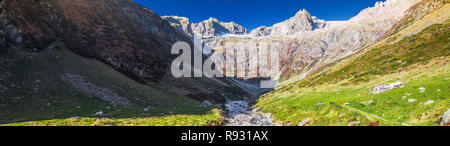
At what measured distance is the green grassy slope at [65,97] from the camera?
27.0 m

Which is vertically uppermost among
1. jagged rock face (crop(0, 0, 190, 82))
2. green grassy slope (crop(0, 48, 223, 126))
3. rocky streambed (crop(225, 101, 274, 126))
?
jagged rock face (crop(0, 0, 190, 82))

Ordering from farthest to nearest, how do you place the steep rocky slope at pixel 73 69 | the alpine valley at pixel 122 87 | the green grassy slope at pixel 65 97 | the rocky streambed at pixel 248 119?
the rocky streambed at pixel 248 119, the steep rocky slope at pixel 73 69, the green grassy slope at pixel 65 97, the alpine valley at pixel 122 87

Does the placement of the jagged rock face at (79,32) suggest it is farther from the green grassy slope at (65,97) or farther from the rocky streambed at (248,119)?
the rocky streambed at (248,119)

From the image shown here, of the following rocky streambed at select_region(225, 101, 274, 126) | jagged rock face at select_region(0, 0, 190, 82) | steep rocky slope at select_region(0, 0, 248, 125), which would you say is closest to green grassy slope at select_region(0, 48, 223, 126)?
steep rocky slope at select_region(0, 0, 248, 125)

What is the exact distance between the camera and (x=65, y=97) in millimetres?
35406

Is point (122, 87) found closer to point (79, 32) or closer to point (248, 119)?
point (248, 119)

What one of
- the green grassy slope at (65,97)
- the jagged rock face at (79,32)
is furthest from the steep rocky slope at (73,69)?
the green grassy slope at (65,97)

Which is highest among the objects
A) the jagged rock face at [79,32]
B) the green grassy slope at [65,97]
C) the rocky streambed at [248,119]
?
the jagged rock face at [79,32]

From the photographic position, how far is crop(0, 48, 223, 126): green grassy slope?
26969mm

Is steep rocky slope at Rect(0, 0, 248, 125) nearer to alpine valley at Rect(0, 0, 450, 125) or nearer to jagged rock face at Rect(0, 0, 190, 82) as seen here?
jagged rock face at Rect(0, 0, 190, 82)

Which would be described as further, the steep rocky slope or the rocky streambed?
the rocky streambed
